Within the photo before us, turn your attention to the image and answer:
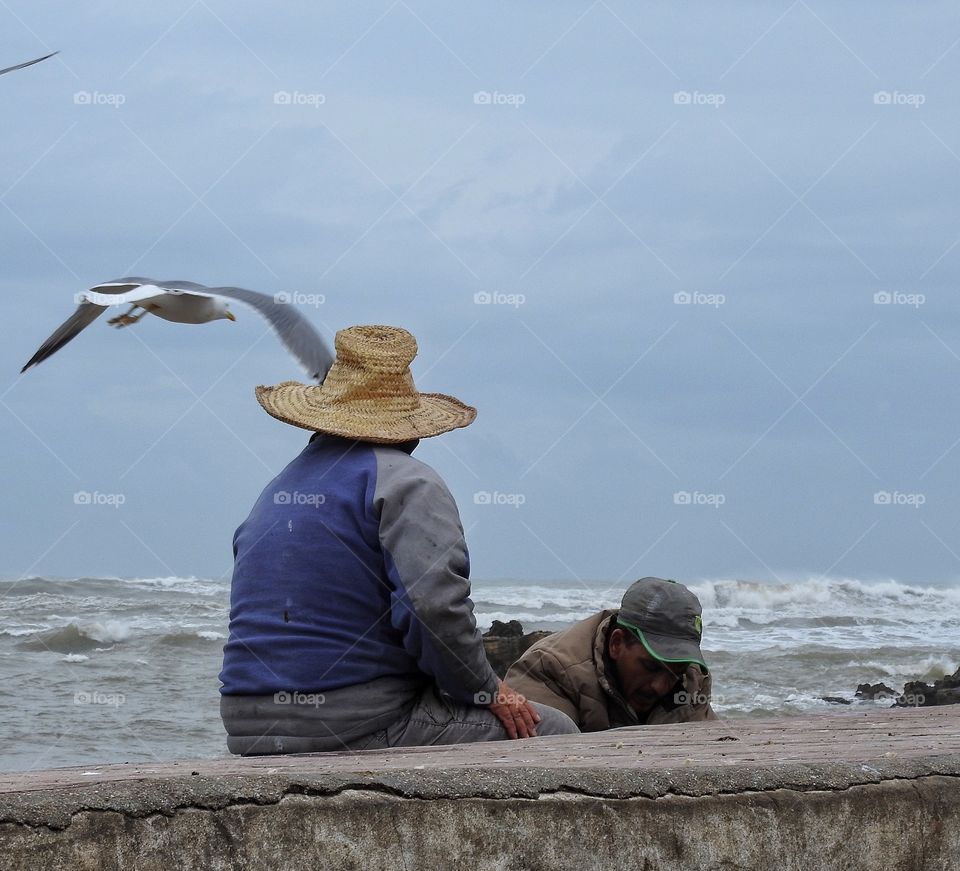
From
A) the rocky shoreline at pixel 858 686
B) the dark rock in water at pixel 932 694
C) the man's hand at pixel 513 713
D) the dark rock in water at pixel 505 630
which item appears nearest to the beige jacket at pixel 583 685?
the man's hand at pixel 513 713

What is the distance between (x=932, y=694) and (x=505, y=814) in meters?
11.3

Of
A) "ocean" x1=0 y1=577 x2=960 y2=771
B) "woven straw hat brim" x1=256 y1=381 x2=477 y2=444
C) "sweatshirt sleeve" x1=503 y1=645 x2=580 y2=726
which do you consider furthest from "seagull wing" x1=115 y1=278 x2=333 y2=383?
"ocean" x1=0 y1=577 x2=960 y2=771

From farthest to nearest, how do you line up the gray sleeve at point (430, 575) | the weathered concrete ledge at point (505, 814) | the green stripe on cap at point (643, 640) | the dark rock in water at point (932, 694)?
1. the dark rock in water at point (932, 694)
2. the green stripe on cap at point (643, 640)
3. the gray sleeve at point (430, 575)
4. the weathered concrete ledge at point (505, 814)

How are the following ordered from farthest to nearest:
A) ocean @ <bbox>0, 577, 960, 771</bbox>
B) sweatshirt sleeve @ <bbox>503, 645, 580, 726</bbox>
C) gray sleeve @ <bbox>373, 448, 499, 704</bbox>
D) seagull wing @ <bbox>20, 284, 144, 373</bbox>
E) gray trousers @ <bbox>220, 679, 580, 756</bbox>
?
ocean @ <bbox>0, 577, 960, 771</bbox> < seagull wing @ <bbox>20, 284, 144, 373</bbox> < sweatshirt sleeve @ <bbox>503, 645, 580, 726</bbox> < gray trousers @ <bbox>220, 679, 580, 756</bbox> < gray sleeve @ <bbox>373, 448, 499, 704</bbox>

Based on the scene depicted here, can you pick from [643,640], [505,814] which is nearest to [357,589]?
[505,814]

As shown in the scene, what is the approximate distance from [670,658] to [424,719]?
1240mm

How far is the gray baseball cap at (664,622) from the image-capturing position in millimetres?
4699

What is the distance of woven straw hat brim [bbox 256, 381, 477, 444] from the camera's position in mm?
3910

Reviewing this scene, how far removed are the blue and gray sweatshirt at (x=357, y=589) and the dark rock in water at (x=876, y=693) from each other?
10.6m

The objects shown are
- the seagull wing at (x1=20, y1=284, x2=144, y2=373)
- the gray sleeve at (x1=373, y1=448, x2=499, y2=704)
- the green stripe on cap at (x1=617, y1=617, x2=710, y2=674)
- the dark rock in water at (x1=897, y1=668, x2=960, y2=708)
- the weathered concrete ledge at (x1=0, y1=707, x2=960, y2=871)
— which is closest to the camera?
the weathered concrete ledge at (x1=0, y1=707, x2=960, y2=871)

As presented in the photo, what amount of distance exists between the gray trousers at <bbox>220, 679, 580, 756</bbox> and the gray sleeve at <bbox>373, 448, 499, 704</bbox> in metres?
0.15

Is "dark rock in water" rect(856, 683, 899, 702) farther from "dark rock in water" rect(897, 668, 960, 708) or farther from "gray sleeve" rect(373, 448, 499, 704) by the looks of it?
"gray sleeve" rect(373, 448, 499, 704)

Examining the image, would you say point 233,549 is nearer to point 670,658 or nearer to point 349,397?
point 349,397

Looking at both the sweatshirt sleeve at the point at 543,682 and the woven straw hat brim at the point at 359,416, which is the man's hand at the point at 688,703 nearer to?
the sweatshirt sleeve at the point at 543,682
